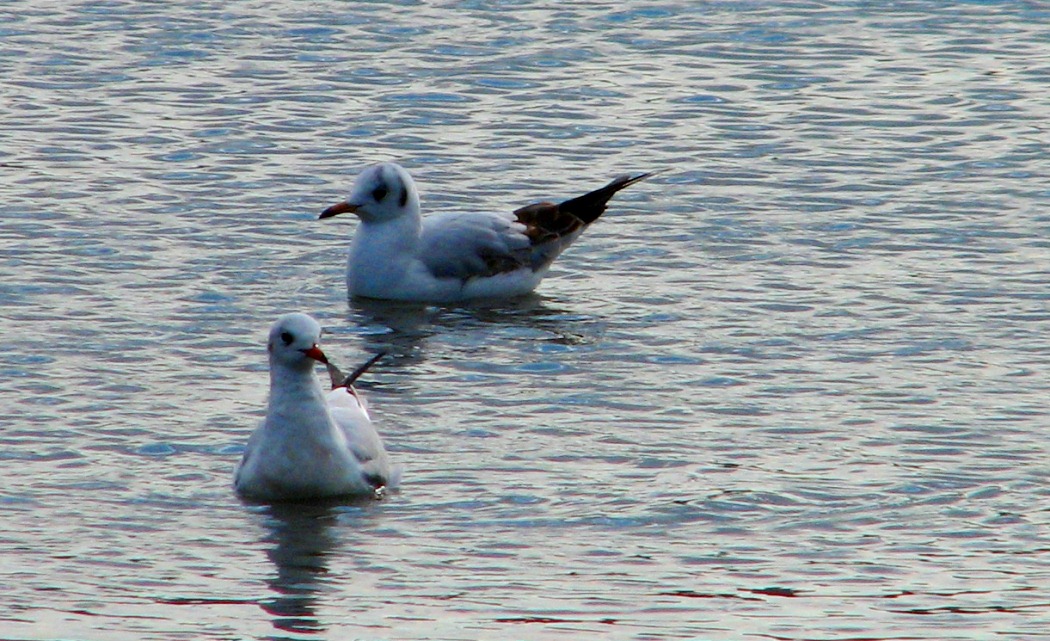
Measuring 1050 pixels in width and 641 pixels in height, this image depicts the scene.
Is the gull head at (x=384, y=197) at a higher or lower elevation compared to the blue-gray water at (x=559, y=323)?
higher

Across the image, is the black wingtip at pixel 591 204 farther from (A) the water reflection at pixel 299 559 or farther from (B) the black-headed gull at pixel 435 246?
(A) the water reflection at pixel 299 559

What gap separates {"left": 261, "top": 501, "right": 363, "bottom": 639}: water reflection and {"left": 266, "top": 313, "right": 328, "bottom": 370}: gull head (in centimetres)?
70

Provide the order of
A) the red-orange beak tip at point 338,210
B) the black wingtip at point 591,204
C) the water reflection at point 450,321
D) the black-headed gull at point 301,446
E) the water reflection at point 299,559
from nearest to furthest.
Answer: the water reflection at point 299,559, the black-headed gull at point 301,446, the water reflection at point 450,321, the red-orange beak tip at point 338,210, the black wingtip at point 591,204

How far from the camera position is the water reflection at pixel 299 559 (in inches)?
359

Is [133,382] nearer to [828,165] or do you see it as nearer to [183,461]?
[183,461]

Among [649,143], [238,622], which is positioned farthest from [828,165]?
[238,622]

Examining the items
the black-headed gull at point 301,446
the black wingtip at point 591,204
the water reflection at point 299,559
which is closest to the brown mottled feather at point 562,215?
the black wingtip at point 591,204

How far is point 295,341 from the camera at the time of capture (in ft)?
35.3

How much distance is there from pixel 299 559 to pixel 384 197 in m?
5.33

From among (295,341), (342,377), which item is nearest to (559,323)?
(342,377)

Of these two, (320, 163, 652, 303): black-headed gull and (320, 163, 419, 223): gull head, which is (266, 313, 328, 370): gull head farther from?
(320, 163, 419, 223): gull head

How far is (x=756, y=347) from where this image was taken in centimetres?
1305

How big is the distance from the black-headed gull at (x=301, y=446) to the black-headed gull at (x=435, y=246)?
384cm

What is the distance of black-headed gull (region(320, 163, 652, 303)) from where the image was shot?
1470cm
